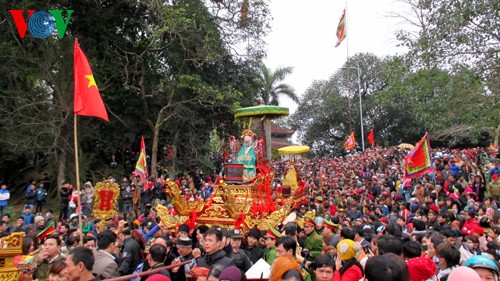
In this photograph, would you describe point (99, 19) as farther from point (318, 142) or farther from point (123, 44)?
point (318, 142)

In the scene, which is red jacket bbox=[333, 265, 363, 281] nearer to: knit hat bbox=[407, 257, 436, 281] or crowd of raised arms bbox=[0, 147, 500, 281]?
crowd of raised arms bbox=[0, 147, 500, 281]

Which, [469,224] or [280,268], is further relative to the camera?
[469,224]

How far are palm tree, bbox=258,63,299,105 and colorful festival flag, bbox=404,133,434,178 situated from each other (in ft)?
78.2

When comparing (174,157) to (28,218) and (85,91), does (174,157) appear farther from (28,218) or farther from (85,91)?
(85,91)

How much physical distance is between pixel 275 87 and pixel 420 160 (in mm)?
25321

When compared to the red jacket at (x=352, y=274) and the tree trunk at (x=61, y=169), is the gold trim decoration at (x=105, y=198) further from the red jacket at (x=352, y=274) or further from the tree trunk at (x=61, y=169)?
the red jacket at (x=352, y=274)

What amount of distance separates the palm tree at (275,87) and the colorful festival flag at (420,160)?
23.8 metres

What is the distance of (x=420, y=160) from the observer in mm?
12133

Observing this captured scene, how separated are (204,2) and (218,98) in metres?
5.22

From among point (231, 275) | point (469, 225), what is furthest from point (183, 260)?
point (469, 225)

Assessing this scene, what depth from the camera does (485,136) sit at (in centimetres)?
3328

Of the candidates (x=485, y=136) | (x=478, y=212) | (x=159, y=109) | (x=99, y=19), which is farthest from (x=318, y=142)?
(x=478, y=212)

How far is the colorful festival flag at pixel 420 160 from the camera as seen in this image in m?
12.0

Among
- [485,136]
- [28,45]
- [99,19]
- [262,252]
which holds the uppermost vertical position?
[99,19]
